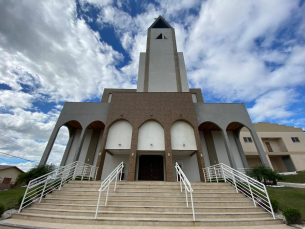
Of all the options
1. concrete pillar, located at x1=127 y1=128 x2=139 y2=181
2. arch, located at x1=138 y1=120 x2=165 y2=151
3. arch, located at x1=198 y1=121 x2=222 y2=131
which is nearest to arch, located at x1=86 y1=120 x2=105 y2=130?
concrete pillar, located at x1=127 y1=128 x2=139 y2=181

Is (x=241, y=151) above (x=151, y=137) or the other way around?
the other way around

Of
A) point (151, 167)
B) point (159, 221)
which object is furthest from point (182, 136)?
point (159, 221)

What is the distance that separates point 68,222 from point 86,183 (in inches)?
123

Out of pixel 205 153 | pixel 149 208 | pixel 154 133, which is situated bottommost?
pixel 149 208

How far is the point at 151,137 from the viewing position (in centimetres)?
1082

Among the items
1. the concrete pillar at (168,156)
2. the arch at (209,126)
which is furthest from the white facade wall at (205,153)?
the concrete pillar at (168,156)

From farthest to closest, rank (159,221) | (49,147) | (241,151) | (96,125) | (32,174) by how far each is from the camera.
Answer: (96,125), (241,151), (49,147), (32,174), (159,221)

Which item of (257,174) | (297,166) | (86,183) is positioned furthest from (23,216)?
(297,166)

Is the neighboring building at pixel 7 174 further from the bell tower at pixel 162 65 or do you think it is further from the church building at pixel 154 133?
the bell tower at pixel 162 65

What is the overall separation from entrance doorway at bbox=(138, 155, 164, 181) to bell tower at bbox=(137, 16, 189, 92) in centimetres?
714

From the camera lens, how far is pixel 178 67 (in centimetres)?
1611

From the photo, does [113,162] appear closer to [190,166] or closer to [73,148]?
[73,148]

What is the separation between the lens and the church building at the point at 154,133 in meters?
10.5

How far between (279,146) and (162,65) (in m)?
21.2
